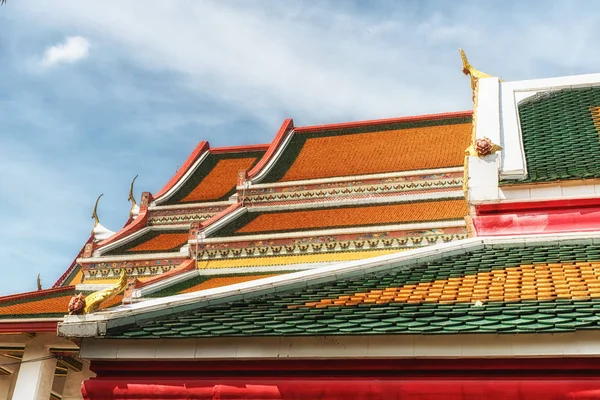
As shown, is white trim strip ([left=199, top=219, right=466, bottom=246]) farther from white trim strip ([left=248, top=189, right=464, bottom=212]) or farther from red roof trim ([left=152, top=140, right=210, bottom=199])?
red roof trim ([left=152, top=140, right=210, bottom=199])

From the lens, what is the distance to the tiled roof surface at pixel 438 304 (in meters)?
4.31

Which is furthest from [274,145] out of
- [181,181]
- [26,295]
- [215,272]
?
[26,295]

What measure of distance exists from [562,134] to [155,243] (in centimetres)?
1168

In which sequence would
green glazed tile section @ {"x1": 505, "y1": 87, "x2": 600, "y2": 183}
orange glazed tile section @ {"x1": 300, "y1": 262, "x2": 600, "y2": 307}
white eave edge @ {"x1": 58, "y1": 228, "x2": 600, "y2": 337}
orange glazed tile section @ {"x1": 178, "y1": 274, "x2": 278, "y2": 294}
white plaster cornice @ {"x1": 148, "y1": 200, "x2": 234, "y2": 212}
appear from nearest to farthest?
orange glazed tile section @ {"x1": 300, "y1": 262, "x2": 600, "y2": 307} → white eave edge @ {"x1": 58, "y1": 228, "x2": 600, "y2": 337} → green glazed tile section @ {"x1": 505, "y1": 87, "x2": 600, "y2": 183} → orange glazed tile section @ {"x1": 178, "y1": 274, "x2": 278, "y2": 294} → white plaster cornice @ {"x1": 148, "y1": 200, "x2": 234, "y2": 212}

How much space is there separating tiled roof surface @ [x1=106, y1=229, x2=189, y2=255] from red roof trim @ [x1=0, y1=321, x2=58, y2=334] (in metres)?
6.04

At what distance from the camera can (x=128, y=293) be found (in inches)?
506

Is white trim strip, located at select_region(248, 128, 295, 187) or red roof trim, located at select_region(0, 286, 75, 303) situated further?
white trim strip, located at select_region(248, 128, 295, 187)

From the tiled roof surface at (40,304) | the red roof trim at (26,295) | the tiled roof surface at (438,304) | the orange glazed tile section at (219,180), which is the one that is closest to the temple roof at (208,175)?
the orange glazed tile section at (219,180)

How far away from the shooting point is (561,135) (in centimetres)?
833

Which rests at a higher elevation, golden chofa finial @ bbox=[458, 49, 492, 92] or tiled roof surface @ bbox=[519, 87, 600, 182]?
golden chofa finial @ bbox=[458, 49, 492, 92]

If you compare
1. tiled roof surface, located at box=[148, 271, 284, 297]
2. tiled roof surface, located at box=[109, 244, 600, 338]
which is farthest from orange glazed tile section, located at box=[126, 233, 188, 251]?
tiled roof surface, located at box=[109, 244, 600, 338]

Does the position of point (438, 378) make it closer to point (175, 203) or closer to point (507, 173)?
point (507, 173)

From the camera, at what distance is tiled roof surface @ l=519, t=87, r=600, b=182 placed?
276 inches

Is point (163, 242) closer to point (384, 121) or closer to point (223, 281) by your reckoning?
point (223, 281)
